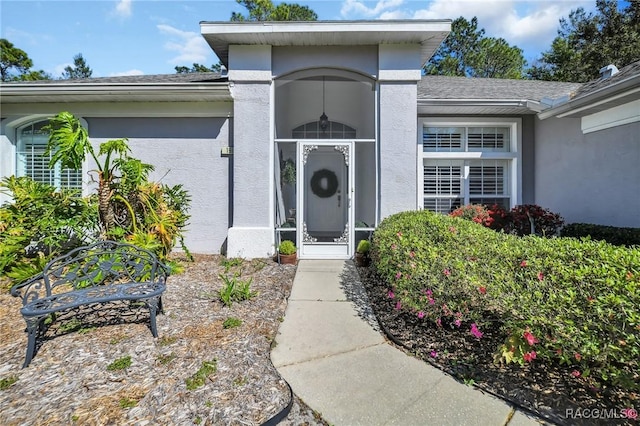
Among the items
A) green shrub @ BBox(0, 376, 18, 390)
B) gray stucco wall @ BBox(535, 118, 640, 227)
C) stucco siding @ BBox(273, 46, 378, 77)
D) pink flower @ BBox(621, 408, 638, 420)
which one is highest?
stucco siding @ BBox(273, 46, 378, 77)

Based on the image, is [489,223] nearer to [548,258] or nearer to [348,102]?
[548,258]

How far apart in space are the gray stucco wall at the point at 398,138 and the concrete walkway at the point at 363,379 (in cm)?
323

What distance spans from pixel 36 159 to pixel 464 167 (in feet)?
33.8

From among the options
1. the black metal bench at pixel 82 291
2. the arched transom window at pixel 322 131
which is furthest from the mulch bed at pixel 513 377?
the arched transom window at pixel 322 131

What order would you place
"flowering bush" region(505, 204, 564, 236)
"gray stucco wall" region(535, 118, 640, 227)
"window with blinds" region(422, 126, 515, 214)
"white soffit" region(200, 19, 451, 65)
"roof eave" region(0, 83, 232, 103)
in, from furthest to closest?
"window with blinds" region(422, 126, 515, 214) < "flowering bush" region(505, 204, 564, 236) < "roof eave" region(0, 83, 232, 103) < "white soffit" region(200, 19, 451, 65) < "gray stucco wall" region(535, 118, 640, 227)

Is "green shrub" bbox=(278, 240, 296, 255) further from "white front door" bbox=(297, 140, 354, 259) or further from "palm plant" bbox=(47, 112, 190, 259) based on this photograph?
"palm plant" bbox=(47, 112, 190, 259)

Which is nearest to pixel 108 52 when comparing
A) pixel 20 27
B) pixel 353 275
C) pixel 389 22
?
pixel 20 27

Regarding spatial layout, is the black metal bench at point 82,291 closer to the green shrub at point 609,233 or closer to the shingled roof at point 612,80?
the green shrub at point 609,233

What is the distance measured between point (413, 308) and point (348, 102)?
7003mm

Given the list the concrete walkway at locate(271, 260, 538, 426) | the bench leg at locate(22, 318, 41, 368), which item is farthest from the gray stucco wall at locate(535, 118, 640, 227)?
the bench leg at locate(22, 318, 41, 368)

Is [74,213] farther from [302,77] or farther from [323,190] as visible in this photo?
[323,190]

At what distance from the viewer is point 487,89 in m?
7.99

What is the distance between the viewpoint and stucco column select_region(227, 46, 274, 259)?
6273mm

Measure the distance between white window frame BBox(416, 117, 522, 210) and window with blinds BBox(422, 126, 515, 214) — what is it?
0.08ft
